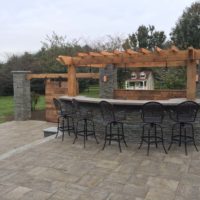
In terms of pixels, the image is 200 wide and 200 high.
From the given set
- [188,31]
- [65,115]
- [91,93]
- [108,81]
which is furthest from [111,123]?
[188,31]

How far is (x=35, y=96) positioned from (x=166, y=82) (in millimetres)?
5912

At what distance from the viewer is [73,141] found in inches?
220

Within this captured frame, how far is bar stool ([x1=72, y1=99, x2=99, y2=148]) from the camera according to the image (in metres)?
5.56

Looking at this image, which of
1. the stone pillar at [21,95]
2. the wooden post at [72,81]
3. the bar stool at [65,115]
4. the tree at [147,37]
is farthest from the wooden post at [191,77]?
the tree at [147,37]

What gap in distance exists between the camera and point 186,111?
471cm

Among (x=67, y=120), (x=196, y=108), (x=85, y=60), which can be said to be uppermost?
(x=85, y=60)

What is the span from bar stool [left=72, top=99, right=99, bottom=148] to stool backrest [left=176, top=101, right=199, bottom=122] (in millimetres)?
1741

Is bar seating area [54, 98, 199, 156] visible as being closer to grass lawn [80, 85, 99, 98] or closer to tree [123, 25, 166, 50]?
grass lawn [80, 85, 99, 98]

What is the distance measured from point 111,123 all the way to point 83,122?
1110 millimetres

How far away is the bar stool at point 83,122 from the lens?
5.56 meters

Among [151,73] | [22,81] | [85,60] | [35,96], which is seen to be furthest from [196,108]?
[151,73]

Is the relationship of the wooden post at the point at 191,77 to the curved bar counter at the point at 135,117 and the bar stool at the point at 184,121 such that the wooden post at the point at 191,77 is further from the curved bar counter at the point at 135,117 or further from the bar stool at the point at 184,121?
the bar stool at the point at 184,121

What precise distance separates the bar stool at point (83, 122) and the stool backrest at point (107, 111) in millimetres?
484

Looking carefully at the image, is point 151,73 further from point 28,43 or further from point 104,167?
point 104,167
